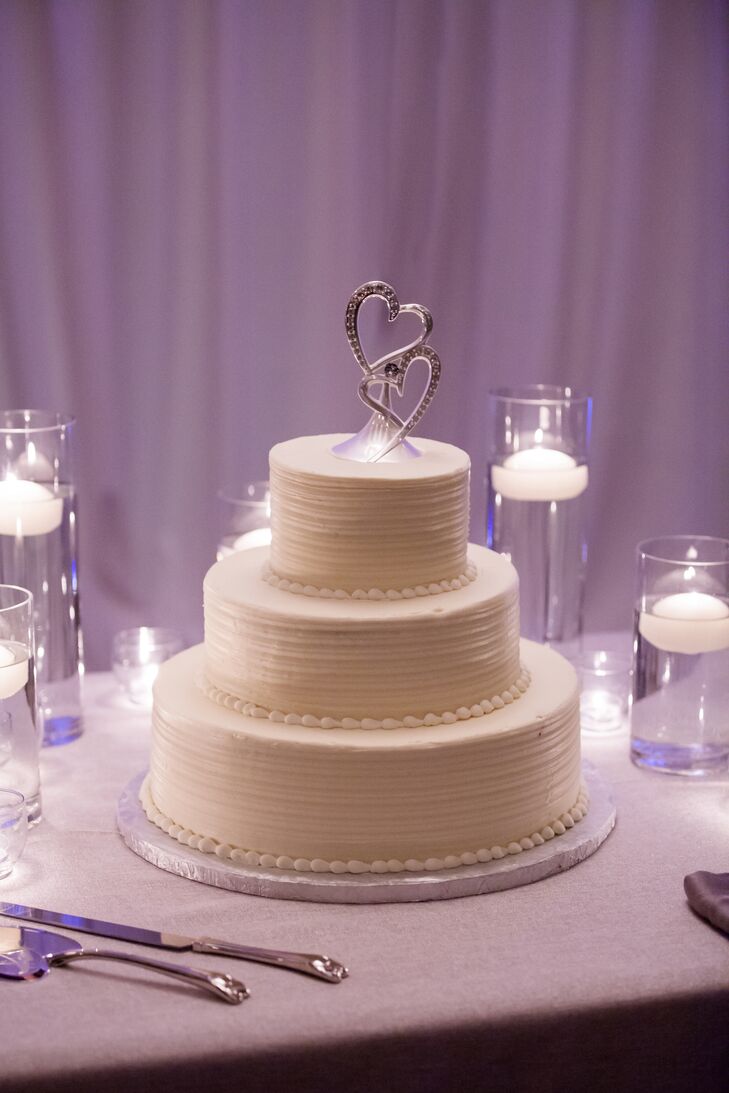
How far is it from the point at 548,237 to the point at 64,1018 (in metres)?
1.85

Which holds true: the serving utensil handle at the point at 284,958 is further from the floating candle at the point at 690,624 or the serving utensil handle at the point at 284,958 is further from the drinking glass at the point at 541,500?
the drinking glass at the point at 541,500

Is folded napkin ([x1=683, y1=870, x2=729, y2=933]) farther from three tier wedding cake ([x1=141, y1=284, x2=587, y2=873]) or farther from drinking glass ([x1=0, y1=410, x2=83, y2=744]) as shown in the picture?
drinking glass ([x1=0, y1=410, x2=83, y2=744])

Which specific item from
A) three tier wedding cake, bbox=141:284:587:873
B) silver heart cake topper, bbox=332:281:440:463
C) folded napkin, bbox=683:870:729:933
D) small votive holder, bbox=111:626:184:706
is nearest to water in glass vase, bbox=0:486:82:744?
Answer: small votive holder, bbox=111:626:184:706

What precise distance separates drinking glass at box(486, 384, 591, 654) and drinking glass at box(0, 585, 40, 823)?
777 millimetres

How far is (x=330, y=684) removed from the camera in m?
1.56

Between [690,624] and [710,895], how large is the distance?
1.47 ft

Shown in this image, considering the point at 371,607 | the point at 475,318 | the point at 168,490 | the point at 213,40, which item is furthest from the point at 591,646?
the point at 213,40

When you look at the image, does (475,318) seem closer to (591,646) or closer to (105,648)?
(591,646)

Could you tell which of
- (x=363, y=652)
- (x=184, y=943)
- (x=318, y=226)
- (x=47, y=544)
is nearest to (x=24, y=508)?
(x=47, y=544)

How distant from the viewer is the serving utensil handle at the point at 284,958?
4.45 feet

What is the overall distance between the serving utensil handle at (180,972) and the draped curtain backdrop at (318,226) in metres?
1.27

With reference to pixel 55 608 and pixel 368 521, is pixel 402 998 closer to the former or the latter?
pixel 368 521

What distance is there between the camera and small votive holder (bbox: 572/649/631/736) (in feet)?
6.89

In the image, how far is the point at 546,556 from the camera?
6.94ft
